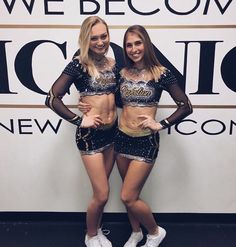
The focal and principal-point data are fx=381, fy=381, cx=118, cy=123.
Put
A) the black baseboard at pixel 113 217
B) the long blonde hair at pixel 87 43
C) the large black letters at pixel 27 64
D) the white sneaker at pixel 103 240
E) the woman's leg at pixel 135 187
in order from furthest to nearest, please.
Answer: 1. the black baseboard at pixel 113 217
2. the white sneaker at pixel 103 240
3. the large black letters at pixel 27 64
4. the woman's leg at pixel 135 187
5. the long blonde hair at pixel 87 43

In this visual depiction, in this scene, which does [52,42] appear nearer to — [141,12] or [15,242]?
[141,12]

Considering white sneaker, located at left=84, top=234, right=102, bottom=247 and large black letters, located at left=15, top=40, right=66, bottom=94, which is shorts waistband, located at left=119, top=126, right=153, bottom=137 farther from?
white sneaker, located at left=84, top=234, right=102, bottom=247

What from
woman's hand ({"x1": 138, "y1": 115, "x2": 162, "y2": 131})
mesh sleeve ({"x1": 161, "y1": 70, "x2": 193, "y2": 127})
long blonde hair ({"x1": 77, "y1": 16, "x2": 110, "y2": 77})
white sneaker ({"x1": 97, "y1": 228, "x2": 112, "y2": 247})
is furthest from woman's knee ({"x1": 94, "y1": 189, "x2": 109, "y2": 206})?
long blonde hair ({"x1": 77, "y1": 16, "x2": 110, "y2": 77})

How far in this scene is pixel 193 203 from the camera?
3189 millimetres

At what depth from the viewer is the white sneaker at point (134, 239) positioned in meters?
2.89

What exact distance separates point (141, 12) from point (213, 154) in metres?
1.24

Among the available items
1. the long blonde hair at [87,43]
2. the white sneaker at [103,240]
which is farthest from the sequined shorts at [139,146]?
the white sneaker at [103,240]

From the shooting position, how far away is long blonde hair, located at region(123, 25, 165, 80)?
235cm

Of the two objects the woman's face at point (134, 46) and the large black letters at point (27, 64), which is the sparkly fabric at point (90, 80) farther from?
the large black letters at point (27, 64)

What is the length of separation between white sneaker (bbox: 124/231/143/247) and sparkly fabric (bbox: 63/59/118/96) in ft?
3.82

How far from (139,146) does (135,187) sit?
0.29 meters

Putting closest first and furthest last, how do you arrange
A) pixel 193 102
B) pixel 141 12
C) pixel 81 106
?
1. pixel 81 106
2. pixel 141 12
3. pixel 193 102

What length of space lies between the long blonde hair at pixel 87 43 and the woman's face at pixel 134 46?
0.68 ft

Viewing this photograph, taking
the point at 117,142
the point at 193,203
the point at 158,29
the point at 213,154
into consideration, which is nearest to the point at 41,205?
the point at 117,142
